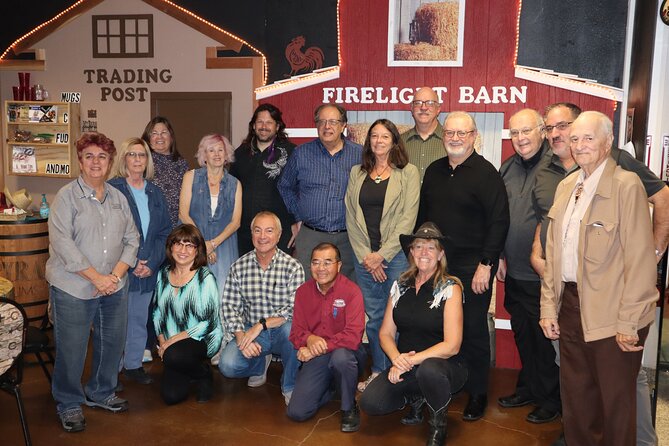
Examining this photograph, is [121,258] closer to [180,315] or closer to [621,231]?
[180,315]

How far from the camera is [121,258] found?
381 cm

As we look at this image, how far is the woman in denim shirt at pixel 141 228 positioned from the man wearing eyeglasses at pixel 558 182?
7.89 ft

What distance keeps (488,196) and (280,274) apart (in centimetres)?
139

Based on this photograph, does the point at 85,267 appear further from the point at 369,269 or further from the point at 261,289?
the point at 369,269

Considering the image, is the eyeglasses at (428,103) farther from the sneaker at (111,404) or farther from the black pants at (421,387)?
the sneaker at (111,404)

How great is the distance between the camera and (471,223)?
3799mm

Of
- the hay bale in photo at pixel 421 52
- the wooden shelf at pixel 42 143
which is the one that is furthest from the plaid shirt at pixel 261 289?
the wooden shelf at pixel 42 143

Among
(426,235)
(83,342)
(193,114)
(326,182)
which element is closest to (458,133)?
(426,235)

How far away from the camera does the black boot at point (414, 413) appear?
384 centimetres


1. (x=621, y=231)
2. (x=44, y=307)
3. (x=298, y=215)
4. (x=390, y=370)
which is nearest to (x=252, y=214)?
(x=298, y=215)

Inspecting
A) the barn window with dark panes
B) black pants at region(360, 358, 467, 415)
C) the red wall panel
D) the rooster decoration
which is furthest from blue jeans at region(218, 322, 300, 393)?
the barn window with dark panes

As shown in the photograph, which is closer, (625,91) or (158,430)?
(158,430)

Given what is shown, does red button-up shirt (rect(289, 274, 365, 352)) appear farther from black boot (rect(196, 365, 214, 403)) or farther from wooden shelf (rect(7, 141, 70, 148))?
wooden shelf (rect(7, 141, 70, 148))

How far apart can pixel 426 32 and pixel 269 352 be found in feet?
8.43
